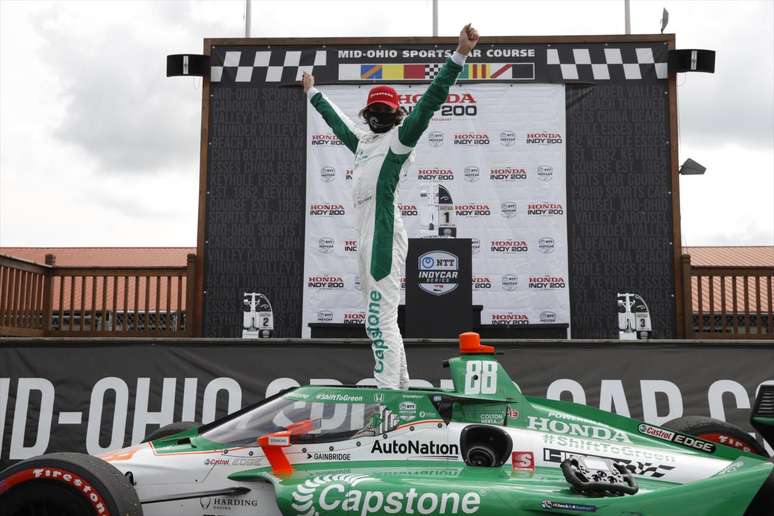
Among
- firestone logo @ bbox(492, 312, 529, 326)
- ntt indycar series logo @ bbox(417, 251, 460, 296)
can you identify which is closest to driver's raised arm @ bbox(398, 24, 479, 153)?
ntt indycar series logo @ bbox(417, 251, 460, 296)

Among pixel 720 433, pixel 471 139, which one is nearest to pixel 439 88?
pixel 720 433

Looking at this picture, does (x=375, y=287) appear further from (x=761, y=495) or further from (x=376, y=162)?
(x=761, y=495)

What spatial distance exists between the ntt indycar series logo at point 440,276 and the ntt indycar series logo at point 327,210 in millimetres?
2860

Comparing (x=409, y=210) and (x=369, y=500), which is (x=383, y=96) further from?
(x=409, y=210)

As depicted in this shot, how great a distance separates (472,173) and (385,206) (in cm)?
525

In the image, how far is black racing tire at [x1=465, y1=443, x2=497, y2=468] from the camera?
4.20 m

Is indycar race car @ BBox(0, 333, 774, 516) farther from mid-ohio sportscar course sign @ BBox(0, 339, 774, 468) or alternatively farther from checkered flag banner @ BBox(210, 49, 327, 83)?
checkered flag banner @ BBox(210, 49, 327, 83)

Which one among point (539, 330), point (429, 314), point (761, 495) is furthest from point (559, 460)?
point (539, 330)

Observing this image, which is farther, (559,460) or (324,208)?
(324,208)

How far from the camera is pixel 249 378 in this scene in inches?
266

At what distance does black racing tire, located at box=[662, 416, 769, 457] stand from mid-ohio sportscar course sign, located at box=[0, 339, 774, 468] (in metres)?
1.44

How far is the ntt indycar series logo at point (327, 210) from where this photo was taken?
10.1 metres

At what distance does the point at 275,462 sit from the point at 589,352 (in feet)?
11.0

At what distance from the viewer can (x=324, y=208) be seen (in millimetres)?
A: 10141
